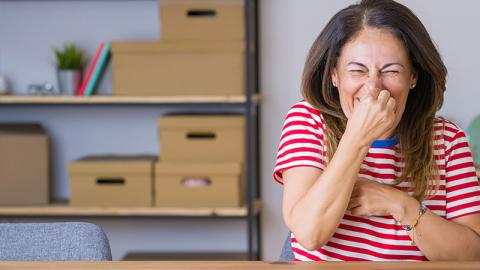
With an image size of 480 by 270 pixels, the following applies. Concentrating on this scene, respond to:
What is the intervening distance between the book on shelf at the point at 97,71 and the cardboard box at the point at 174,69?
12 cm

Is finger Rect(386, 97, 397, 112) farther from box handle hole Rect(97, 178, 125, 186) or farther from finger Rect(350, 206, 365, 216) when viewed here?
box handle hole Rect(97, 178, 125, 186)

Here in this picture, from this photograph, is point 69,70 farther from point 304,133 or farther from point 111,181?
point 304,133

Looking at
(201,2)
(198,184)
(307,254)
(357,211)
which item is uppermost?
(201,2)

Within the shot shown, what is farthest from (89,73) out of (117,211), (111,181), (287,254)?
(287,254)

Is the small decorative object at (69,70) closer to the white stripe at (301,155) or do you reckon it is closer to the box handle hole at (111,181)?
the box handle hole at (111,181)

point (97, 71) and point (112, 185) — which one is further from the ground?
point (97, 71)

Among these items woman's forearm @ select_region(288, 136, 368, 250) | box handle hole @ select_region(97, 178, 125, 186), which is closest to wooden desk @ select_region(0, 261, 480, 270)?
woman's forearm @ select_region(288, 136, 368, 250)

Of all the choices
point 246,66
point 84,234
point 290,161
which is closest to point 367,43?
point 290,161

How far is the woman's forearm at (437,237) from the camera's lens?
4.99 feet

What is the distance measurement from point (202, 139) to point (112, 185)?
405 mm

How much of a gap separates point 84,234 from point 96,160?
1.96 meters

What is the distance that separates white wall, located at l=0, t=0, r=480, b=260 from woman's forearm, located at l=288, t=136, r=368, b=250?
6.95 feet

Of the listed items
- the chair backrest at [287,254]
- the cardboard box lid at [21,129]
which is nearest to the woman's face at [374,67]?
the chair backrest at [287,254]

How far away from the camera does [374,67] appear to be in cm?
154
